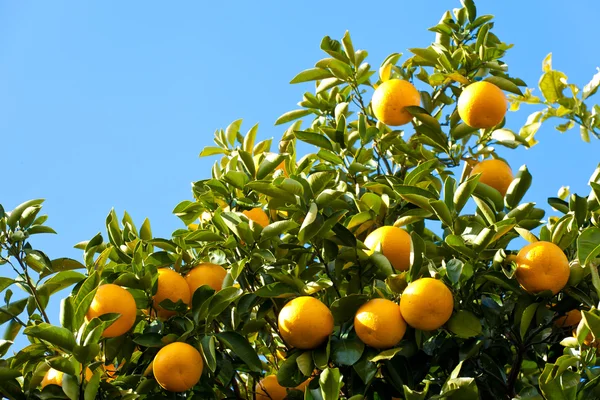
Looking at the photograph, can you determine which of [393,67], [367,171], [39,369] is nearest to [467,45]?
[393,67]

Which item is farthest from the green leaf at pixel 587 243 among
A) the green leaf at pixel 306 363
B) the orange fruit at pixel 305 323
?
the green leaf at pixel 306 363

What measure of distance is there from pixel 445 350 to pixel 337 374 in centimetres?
60

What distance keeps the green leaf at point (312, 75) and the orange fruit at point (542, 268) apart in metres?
1.32

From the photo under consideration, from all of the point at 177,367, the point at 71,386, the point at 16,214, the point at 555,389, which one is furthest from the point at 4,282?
the point at 555,389

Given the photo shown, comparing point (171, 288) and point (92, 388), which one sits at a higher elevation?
point (171, 288)

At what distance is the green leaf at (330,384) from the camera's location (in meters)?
2.51

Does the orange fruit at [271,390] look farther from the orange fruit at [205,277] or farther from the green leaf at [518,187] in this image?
the green leaf at [518,187]

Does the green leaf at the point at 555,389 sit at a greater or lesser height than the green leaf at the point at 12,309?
lesser

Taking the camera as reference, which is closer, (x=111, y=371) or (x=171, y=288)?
(x=171, y=288)

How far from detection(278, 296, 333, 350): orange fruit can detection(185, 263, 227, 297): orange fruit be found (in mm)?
395

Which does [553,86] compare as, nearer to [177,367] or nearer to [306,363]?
[306,363]

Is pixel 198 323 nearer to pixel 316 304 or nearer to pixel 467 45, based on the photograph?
pixel 316 304

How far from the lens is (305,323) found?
9.07 feet

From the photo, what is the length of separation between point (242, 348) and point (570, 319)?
1.27 m
